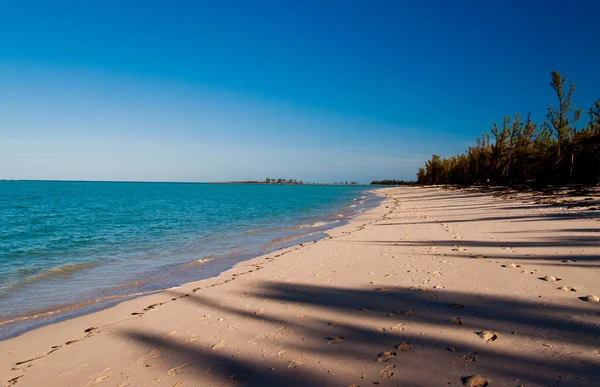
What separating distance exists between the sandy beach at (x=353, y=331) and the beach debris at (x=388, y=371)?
2cm

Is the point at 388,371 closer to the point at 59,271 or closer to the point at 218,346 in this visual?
the point at 218,346

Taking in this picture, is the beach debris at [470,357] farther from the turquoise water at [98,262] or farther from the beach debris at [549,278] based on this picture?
the turquoise water at [98,262]

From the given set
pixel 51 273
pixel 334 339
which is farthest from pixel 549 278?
pixel 51 273

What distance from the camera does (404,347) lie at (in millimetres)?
3727

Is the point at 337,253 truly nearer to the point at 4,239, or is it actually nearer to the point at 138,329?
the point at 138,329

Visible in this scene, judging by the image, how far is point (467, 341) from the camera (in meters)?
3.75

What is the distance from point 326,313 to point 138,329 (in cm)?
314

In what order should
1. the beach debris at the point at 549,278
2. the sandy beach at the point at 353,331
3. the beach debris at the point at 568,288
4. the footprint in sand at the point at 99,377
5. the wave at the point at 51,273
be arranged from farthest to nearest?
the wave at the point at 51,273
the beach debris at the point at 549,278
the beach debris at the point at 568,288
the footprint in sand at the point at 99,377
the sandy beach at the point at 353,331

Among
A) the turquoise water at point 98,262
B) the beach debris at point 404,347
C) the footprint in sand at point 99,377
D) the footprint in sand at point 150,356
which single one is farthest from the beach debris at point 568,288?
the turquoise water at point 98,262

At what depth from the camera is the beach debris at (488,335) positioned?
3.77 m

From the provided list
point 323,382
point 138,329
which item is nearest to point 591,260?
point 323,382

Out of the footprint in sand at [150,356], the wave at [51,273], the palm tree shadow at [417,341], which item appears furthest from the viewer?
the wave at [51,273]

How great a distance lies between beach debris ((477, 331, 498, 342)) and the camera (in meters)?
Answer: 3.77

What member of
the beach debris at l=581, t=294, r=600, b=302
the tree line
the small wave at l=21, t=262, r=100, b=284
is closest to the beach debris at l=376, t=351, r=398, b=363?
the beach debris at l=581, t=294, r=600, b=302
